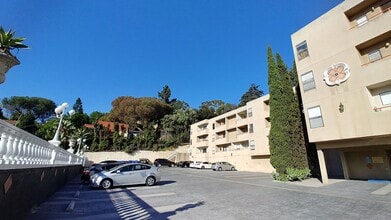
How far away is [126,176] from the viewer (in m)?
13.8

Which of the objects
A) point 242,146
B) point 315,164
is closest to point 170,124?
point 242,146

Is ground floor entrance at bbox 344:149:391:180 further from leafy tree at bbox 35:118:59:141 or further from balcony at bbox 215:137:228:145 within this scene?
leafy tree at bbox 35:118:59:141

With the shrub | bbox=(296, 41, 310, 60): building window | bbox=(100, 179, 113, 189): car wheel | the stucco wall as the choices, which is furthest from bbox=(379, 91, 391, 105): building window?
the stucco wall

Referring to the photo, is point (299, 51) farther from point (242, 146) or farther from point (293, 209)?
point (242, 146)

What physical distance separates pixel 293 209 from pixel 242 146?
93.9 ft

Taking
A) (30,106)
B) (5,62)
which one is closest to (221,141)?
(5,62)

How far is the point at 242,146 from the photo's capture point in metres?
35.5

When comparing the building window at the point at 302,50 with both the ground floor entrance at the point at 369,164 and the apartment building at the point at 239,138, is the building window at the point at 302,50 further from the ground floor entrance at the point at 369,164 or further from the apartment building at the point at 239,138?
the apartment building at the point at 239,138

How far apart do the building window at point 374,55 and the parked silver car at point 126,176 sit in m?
15.0

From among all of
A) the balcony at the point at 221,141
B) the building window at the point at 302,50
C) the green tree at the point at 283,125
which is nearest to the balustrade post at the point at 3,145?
the green tree at the point at 283,125

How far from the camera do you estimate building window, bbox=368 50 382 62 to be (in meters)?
12.9

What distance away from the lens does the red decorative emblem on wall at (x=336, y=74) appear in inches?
524

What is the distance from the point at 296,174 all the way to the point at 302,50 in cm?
905

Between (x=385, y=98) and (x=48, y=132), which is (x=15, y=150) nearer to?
(x=385, y=98)
